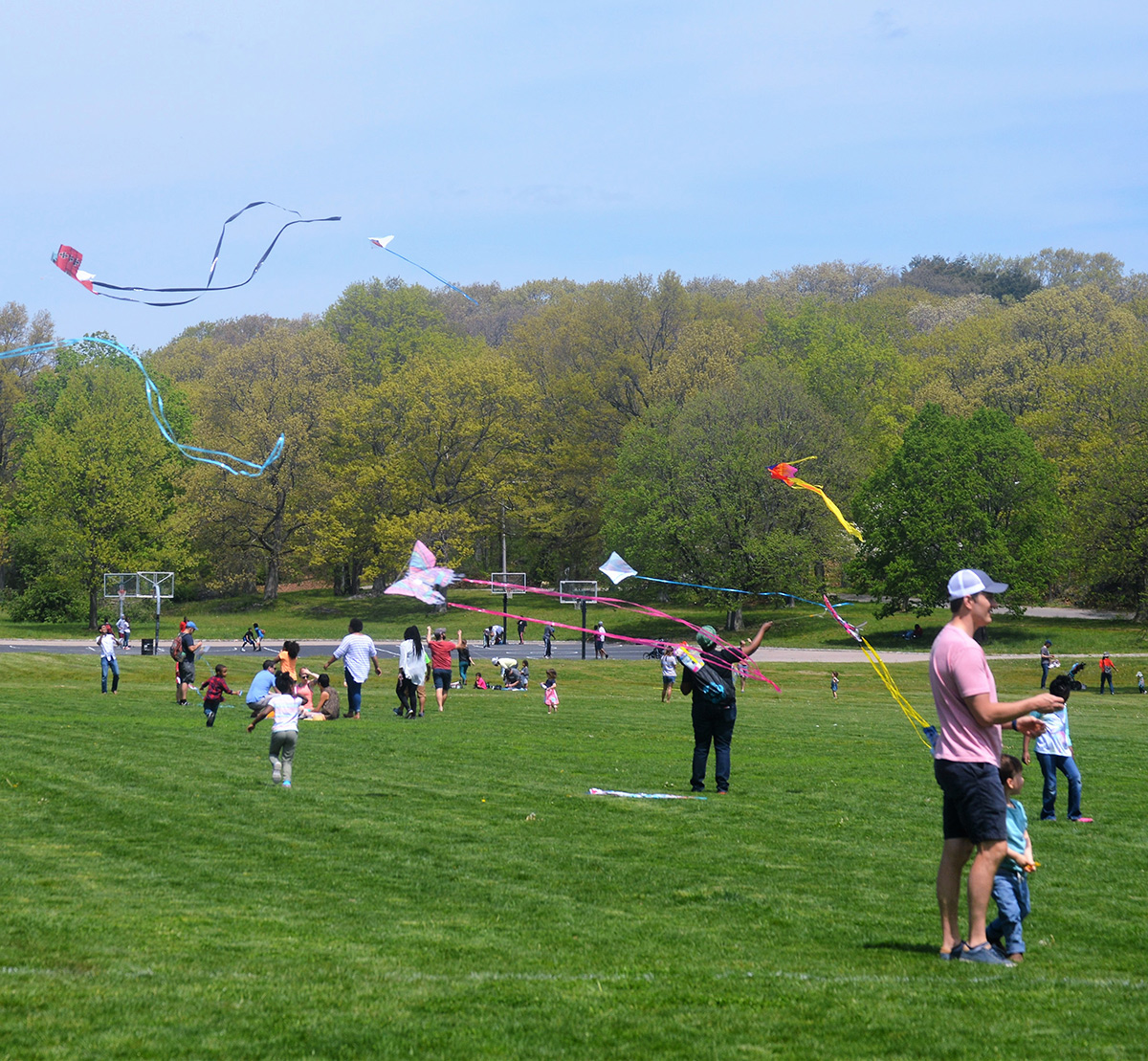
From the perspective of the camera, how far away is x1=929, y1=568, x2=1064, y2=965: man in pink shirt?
6.49 m

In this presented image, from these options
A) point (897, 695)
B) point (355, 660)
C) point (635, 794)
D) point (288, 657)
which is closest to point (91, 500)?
point (355, 660)

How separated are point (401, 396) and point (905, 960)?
65344 millimetres

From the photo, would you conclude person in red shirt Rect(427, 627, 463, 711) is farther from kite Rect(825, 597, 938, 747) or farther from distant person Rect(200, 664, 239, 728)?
kite Rect(825, 597, 938, 747)

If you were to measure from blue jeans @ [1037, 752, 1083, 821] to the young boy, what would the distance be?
4.95 meters

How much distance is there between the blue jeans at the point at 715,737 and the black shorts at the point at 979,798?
624cm

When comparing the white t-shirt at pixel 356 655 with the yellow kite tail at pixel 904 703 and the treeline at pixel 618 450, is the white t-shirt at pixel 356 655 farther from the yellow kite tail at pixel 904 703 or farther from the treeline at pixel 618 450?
the treeline at pixel 618 450

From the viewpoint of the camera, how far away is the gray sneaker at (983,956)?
667 centimetres

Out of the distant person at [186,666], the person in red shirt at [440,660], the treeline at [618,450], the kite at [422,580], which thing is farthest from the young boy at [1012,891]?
the treeline at [618,450]

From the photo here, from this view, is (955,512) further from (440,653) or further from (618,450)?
(440,653)

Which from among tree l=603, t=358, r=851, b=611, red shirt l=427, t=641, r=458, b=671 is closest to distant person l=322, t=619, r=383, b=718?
red shirt l=427, t=641, r=458, b=671

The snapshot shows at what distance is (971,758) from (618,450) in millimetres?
62635

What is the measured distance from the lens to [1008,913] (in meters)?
6.85

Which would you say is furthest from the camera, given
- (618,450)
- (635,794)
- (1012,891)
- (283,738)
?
(618,450)

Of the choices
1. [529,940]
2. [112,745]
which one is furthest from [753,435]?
[529,940]
